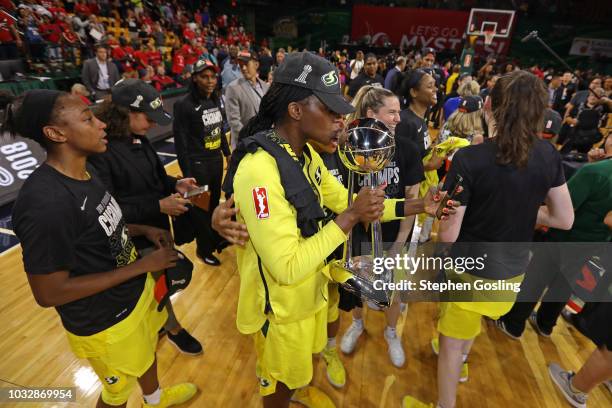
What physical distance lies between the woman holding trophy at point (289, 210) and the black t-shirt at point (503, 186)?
0.63 meters

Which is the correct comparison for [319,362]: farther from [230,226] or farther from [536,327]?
[536,327]

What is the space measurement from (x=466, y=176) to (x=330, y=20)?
23.5 metres

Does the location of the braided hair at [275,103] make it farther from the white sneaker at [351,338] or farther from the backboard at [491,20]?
the backboard at [491,20]

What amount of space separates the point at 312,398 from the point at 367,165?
1.65 metres

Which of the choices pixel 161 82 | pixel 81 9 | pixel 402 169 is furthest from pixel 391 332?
pixel 81 9

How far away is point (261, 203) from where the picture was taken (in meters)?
1.16

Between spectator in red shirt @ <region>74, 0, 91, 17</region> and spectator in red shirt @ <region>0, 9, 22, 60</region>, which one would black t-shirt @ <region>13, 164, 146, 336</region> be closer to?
spectator in red shirt @ <region>0, 9, 22, 60</region>

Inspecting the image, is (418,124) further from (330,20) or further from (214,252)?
(330,20)

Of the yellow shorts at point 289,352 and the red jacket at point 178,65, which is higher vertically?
the red jacket at point 178,65

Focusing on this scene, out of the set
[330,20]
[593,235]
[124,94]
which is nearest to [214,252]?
[124,94]

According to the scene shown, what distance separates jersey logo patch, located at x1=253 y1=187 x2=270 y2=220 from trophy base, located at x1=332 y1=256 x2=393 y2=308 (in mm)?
455

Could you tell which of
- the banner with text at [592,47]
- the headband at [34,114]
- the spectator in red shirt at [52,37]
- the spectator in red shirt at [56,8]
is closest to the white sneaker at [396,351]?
the headband at [34,114]

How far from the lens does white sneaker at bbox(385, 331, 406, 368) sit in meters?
2.56

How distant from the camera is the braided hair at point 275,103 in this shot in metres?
1.24
